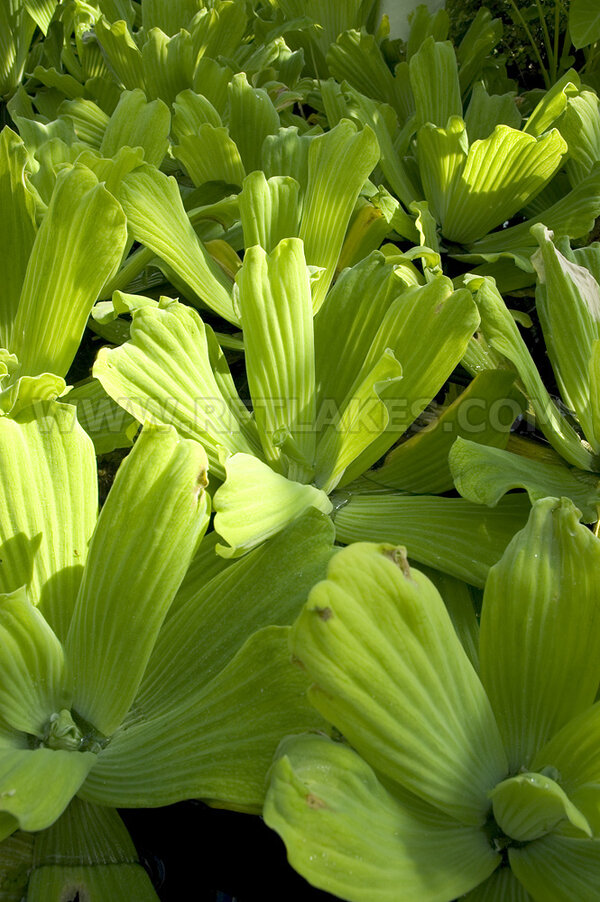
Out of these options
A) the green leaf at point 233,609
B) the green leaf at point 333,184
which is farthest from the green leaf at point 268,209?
the green leaf at point 233,609

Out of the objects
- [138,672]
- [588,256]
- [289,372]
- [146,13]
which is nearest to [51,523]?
[138,672]

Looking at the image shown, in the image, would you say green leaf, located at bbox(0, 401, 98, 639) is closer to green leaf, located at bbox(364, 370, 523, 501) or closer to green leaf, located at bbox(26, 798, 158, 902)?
green leaf, located at bbox(26, 798, 158, 902)

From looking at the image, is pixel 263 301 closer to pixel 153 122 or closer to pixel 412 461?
pixel 412 461

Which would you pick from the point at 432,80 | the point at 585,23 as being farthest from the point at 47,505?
the point at 585,23

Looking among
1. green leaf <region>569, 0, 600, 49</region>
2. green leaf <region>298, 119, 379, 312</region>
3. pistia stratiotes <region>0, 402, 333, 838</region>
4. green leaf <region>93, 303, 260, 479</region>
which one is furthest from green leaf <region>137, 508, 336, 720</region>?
green leaf <region>569, 0, 600, 49</region>

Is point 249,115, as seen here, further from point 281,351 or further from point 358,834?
point 358,834
